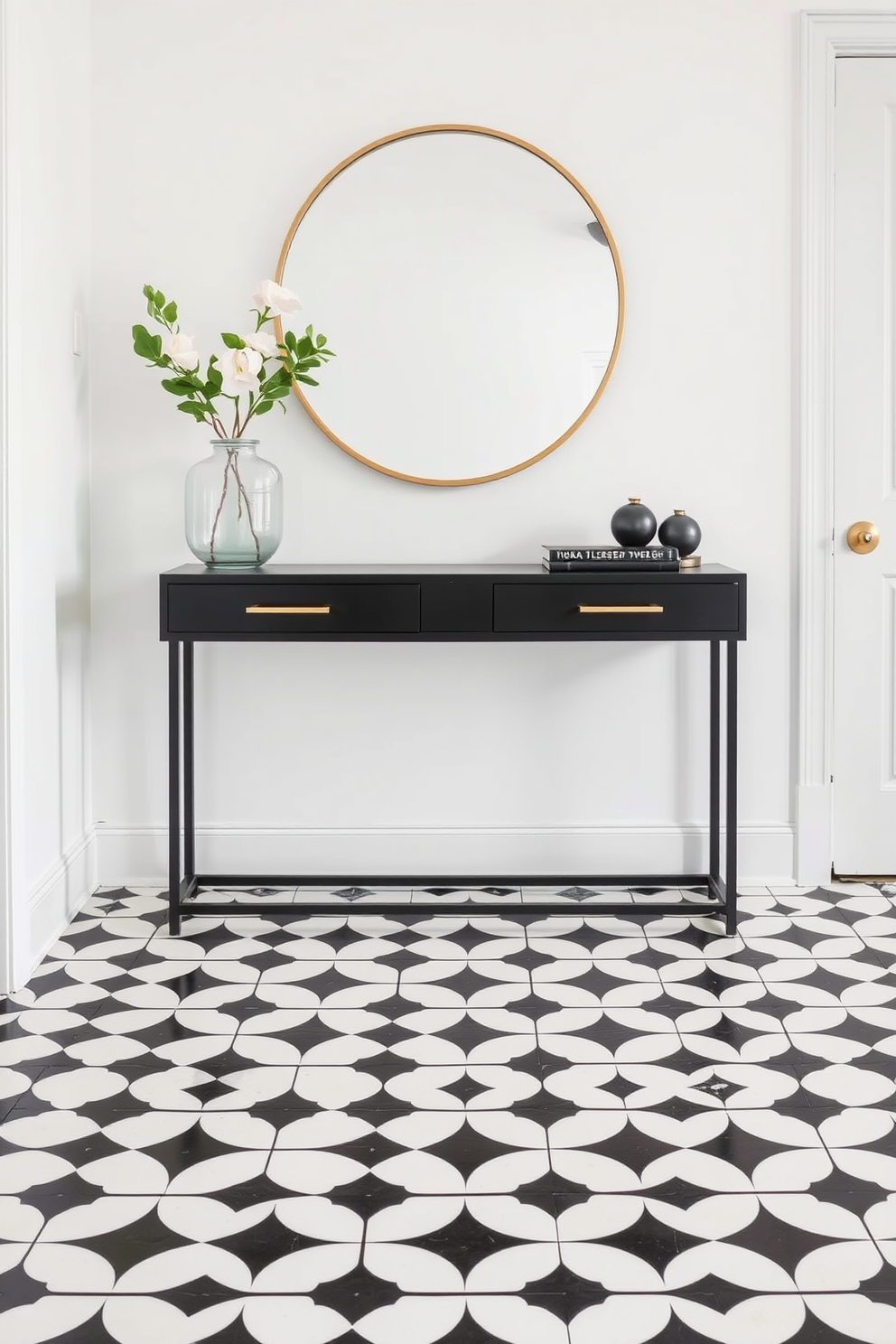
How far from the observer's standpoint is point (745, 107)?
119 inches

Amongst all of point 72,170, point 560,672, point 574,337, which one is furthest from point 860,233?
point 72,170

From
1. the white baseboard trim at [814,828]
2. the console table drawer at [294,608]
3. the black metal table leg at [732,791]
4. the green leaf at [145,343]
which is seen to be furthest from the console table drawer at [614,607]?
the green leaf at [145,343]

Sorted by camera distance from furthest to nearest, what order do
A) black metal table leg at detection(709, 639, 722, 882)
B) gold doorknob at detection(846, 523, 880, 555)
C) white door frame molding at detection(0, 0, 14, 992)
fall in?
gold doorknob at detection(846, 523, 880, 555), black metal table leg at detection(709, 639, 722, 882), white door frame molding at detection(0, 0, 14, 992)

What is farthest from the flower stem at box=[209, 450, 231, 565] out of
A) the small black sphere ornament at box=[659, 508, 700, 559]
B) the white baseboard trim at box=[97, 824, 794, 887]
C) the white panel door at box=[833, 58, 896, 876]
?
the white panel door at box=[833, 58, 896, 876]

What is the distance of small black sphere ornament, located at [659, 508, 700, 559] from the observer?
288 centimetres

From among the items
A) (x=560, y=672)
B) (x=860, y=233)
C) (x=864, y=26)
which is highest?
(x=864, y=26)

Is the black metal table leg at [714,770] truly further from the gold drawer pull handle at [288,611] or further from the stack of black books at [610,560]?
the gold drawer pull handle at [288,611]

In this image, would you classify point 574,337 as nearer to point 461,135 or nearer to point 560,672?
point 461,135

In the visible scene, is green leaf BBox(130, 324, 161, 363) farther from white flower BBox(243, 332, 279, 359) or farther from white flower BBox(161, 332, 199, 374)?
white flower BBox(243, 332, 279, 359)

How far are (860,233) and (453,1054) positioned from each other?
90.6 inches

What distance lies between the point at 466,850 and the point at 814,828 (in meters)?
0.93

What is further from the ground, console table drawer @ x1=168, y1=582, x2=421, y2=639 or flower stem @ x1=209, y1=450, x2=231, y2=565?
flower stem @ x1=209, y1=450, x2=231, y2=565

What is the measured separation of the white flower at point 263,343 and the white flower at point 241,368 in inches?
0.5

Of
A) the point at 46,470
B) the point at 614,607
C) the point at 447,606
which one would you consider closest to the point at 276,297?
the point at 46,470
